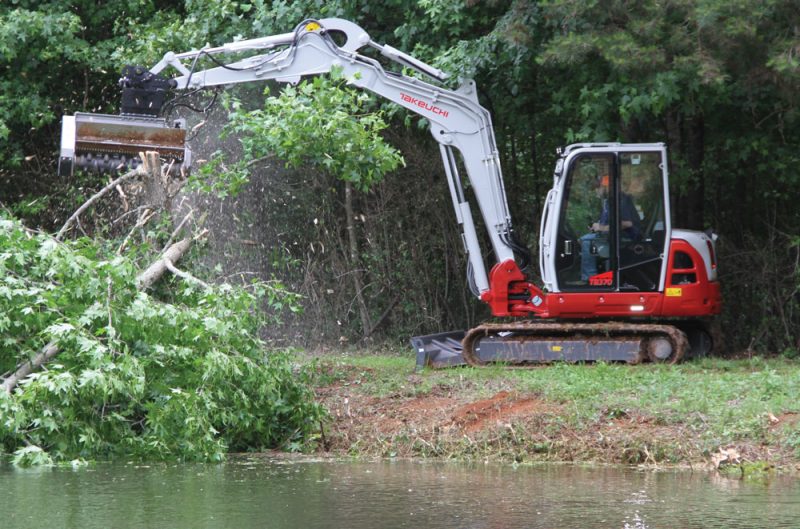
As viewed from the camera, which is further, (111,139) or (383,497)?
(111,139)

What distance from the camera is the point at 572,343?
15.0 meters

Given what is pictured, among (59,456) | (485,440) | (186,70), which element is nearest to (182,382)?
(59,456)

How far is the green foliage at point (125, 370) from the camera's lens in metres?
10.5

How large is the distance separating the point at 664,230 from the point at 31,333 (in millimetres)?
7638

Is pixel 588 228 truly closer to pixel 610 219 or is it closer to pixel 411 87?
pixel 610 219

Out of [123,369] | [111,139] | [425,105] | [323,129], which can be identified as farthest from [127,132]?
[425,105]

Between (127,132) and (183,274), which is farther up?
(127,132)

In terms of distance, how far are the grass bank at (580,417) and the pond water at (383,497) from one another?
46 centimetres

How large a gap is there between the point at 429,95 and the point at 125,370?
6.58m

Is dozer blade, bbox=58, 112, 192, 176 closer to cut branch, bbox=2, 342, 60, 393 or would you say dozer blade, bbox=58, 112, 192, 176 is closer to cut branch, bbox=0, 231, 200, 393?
cut branch, bbox=0, 231, 200, 393

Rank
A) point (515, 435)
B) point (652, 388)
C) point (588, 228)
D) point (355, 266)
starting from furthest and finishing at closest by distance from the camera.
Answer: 1. point (355, 266)
2. point (588, 228)
3. point (652, 388)
4. point (515, 435)

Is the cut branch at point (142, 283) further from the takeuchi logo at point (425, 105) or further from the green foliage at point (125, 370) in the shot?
the takeuchi logo at point (425, 105)

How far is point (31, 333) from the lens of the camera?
37.1 ft

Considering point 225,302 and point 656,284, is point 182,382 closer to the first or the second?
point 225,302
